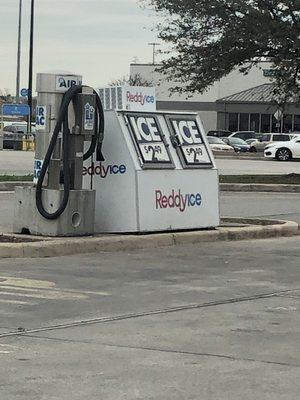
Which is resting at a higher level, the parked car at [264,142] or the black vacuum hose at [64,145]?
the parked car at [264,142]

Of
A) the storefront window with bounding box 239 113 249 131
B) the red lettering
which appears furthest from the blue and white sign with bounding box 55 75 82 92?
the storefront window with bounding box 239 113 249 131

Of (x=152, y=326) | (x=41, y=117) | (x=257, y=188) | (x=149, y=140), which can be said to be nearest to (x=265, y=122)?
(x=257, y=188)

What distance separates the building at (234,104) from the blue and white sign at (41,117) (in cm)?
6709

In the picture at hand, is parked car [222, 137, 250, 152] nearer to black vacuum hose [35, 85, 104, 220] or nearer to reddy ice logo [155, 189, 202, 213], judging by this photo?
reddy ice logo [155, 189, 202, 213]

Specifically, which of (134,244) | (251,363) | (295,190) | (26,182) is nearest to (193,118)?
(134,244)

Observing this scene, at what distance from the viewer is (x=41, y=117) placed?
12.1 meters

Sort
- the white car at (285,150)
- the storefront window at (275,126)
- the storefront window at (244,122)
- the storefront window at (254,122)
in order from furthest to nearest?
the storefront window at (244,122), the storefront window at (254,122), the storefront window at (275,126), the white car at (285,150)

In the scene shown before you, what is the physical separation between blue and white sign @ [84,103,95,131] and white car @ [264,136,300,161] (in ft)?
120

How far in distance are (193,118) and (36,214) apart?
124 inches

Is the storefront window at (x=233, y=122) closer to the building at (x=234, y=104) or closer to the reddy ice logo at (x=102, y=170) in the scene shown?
the building at (x=234, y=104)

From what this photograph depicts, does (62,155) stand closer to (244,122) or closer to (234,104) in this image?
(234,104)

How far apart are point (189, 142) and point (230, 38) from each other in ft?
42.1

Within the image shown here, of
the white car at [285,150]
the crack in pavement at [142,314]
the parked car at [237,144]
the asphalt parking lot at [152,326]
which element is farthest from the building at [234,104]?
the crack in pavement at [142,314]

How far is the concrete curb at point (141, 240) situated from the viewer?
11148mm
